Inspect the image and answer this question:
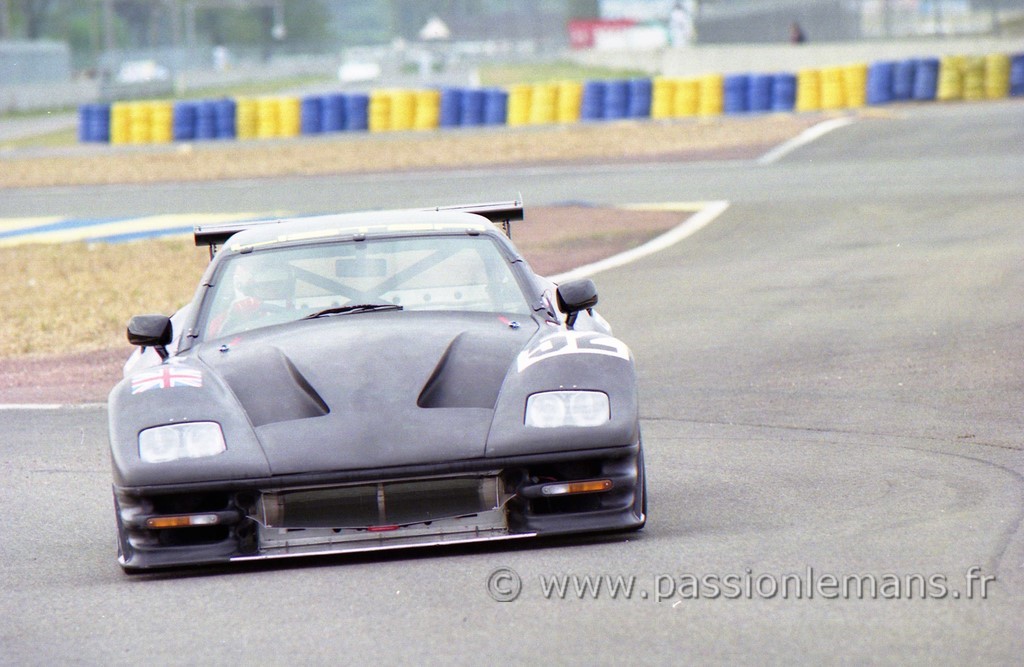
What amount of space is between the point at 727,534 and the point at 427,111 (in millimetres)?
31900

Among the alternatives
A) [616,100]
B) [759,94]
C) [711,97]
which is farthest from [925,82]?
[616,100]

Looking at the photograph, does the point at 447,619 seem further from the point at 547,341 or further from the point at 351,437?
the point at 547,341

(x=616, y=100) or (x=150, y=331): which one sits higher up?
(x=150, y=331)

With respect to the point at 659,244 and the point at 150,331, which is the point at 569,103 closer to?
the point at 659,244

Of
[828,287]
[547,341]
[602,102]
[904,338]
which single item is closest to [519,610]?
[547,341]

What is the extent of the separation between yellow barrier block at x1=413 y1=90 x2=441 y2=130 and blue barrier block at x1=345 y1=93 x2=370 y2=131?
1.22 m

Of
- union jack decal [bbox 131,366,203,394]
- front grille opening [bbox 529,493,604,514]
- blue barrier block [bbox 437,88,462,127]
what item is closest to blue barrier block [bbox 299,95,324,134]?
blue barrier block [bbox 437,88,462,127]

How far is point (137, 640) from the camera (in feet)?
14.9

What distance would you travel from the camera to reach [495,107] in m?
36.8

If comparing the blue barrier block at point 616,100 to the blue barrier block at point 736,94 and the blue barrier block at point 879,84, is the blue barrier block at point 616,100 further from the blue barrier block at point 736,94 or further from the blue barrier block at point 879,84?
the blue barrier block at point 879,84

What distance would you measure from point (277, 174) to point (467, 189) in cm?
602

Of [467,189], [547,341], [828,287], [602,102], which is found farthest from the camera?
[602,102]
